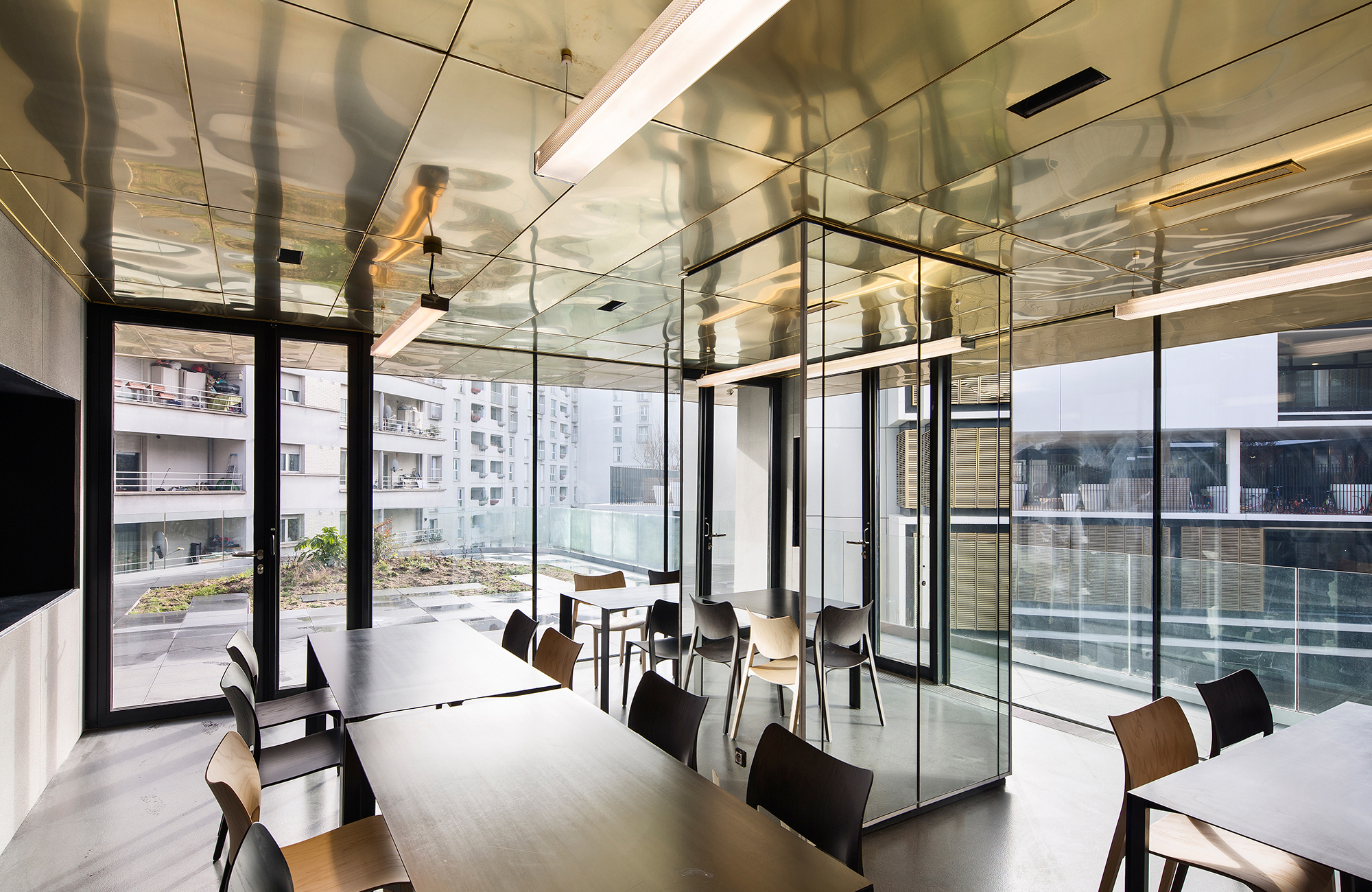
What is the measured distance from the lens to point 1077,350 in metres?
5.14

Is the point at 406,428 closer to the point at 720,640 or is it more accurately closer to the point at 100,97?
the point at 720,640

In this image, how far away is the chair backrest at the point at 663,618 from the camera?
4.86 meters

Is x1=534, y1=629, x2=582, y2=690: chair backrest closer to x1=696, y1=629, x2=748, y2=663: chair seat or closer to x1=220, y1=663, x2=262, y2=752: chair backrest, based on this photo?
x1=696, y1=629, x2=748, y2=663: chair seat

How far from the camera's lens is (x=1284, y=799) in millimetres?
2012

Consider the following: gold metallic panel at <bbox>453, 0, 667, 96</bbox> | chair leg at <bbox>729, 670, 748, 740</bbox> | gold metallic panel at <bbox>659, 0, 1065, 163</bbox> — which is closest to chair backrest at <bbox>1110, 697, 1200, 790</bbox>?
chair leg at <bbox>729, 670, 748, 740</bbox>

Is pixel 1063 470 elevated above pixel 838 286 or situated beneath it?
situated beneath

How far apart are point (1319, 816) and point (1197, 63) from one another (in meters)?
2.13

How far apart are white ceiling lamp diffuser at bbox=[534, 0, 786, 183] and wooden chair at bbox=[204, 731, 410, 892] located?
189 centimetres

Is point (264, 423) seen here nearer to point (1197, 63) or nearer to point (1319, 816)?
point (1197, 63)

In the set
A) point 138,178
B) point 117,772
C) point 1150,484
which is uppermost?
point 138,178

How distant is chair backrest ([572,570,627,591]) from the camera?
5.62 meters

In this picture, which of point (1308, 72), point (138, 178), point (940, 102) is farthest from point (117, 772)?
point (1308, 72)

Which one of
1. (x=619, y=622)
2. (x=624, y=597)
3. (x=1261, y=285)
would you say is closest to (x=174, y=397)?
(x=624, y=597)

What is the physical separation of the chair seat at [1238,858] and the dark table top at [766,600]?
1.89m
